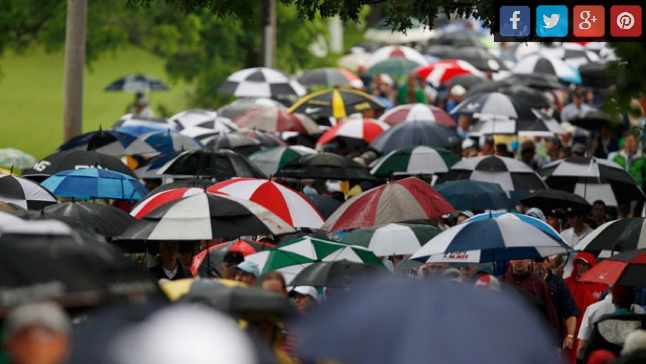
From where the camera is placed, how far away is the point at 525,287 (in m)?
12.9

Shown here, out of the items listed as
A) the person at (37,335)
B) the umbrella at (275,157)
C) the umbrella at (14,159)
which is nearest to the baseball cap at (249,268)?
the person at (37,335)

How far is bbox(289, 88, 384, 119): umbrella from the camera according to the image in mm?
23812

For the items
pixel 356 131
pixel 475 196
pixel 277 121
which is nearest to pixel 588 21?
pixel 475 196

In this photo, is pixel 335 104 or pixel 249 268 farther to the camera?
pixel 335 104

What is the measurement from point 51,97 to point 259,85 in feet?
50.6

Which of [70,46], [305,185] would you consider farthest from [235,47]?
[305,185]

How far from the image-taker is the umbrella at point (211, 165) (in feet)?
54.1

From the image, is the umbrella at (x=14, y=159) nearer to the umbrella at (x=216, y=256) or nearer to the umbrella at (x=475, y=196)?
the umbrella at (x=475, y=196)

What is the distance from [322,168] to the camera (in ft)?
57.3

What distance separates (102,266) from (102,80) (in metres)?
37.7

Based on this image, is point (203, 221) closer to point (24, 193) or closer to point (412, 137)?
point (24, 193)

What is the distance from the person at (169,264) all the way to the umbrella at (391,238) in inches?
55.2

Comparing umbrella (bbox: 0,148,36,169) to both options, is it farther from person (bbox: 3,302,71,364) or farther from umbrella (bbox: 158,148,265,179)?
person (bbox: 3,302,71,364)

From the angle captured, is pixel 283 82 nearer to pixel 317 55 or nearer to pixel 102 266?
pixel 317 55
